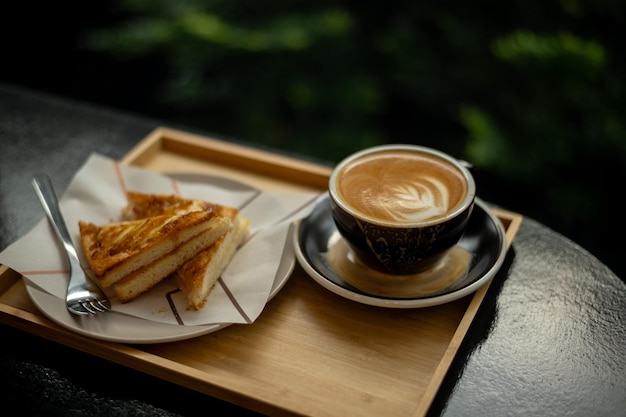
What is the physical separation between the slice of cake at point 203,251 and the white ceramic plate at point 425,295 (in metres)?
0.12

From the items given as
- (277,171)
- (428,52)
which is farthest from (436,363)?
(428,52)

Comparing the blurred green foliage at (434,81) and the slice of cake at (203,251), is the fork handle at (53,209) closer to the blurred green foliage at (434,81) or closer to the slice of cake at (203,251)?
the slice of cake at (203,251)

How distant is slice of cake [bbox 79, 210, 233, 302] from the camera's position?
1311mm

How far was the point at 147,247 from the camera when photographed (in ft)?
4.35

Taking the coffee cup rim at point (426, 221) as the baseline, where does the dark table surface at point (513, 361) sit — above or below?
below

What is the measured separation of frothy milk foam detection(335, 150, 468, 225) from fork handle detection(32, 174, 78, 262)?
1.79 ft

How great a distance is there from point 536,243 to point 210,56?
2.05 metres

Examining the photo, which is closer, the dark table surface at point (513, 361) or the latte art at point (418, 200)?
the dark table surface at point (513, 361)

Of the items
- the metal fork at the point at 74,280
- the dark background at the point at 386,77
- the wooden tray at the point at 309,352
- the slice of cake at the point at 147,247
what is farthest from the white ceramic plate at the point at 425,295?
the dark background at the point at 386,77

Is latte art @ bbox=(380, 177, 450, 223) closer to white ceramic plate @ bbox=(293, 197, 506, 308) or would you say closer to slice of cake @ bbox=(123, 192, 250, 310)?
white ceramic plate @ bbox=(293, 197, 506, 308)

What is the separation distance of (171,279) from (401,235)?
0.46 metres

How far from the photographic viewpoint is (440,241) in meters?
1.31

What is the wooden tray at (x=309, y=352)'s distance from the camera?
3.66ft

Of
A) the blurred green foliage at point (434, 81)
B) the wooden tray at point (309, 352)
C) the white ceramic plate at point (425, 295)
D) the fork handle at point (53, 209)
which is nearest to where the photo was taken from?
the wooden tray at point (309, 352)
